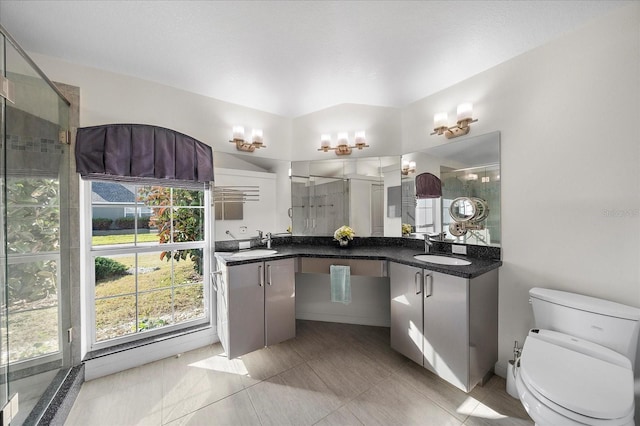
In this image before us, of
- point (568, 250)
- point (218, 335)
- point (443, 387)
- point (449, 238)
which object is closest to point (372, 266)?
point (449, 238)

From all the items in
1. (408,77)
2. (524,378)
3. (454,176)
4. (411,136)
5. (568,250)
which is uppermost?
(408,77)

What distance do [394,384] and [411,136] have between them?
2234 millimetres

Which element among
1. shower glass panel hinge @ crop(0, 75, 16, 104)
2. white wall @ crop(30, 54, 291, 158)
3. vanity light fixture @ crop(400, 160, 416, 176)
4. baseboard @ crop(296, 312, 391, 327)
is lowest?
baseboard @ crop(296, 312, 391, 327)

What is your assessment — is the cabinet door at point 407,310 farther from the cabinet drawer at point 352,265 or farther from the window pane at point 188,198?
the window pane at point 188,198

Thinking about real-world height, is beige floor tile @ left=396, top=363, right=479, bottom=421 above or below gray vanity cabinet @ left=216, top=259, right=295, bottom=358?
below

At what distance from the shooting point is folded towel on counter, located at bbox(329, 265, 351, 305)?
2168 millimetres

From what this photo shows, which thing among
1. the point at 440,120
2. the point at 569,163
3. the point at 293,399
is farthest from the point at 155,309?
the point at 569,163

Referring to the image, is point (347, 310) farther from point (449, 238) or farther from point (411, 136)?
point (411, 136)

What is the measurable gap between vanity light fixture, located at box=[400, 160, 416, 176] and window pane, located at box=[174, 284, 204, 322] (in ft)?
7.93

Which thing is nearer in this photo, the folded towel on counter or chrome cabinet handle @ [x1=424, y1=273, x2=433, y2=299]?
chrome cabinet handle @ [x1=424, y1=273, x2=433, y2=299]

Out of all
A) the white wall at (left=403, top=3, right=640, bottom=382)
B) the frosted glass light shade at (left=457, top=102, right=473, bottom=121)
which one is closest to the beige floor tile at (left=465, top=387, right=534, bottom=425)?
the white wall at (left=403, top=3, right=640, bottom=382)

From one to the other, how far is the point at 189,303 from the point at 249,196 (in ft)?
4.01

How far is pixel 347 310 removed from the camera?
2746 mm

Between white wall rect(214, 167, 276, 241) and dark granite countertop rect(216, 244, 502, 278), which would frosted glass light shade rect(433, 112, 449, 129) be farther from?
white wall rect(214, 167, 276, 241)
